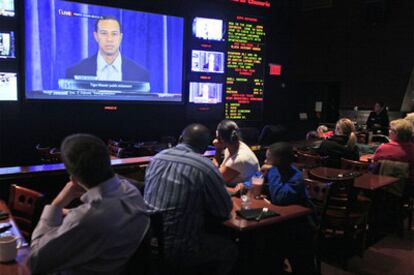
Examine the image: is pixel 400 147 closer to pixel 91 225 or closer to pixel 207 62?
pixel 207 62

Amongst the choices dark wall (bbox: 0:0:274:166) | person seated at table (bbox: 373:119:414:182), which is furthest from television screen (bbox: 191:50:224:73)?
person seated at table (bbox: 373:119:414:182)

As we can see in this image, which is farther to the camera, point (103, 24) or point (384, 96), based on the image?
point (384, 96)

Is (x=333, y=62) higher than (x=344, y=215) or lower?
higher

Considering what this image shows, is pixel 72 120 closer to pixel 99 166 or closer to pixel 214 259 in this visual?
pixel 214 259

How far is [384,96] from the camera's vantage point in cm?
1177

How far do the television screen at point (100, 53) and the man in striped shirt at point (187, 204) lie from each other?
13.0 ft

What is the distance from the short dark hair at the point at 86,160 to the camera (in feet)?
5.59

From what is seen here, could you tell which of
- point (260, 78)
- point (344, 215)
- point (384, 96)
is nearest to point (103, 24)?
point (260, 78)

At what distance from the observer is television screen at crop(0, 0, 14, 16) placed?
529 centimetres

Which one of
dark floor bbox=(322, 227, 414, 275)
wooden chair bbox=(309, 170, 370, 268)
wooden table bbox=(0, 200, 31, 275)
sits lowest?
dark floor bbox=(322, 227, 414, 275)

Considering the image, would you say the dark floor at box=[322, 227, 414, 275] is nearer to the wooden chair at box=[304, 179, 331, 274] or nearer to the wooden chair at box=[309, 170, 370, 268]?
the wooden chair at box=[309, 170, 370, 268]

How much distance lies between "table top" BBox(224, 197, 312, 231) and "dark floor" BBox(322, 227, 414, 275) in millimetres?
1174

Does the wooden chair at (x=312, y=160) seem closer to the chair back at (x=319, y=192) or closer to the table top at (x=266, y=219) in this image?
the chair back at (x=319, y=192)

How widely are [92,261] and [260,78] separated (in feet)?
22.5
